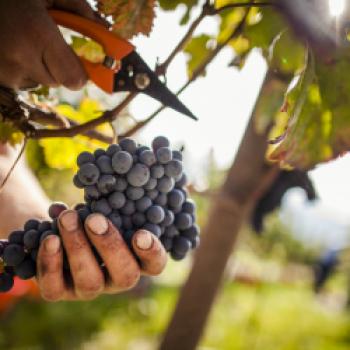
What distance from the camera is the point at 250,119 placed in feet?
6.48

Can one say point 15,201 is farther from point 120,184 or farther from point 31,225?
point 120,184

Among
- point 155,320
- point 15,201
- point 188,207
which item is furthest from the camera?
point 155,320

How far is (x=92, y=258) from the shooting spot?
848 mm

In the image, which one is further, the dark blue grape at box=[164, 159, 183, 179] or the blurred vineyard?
the blurred vineyard

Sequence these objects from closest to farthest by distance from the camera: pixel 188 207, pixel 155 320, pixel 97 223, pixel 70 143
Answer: pixel 97 223 → pixel 188 207 → pixel 70 143 → pixel 155 320

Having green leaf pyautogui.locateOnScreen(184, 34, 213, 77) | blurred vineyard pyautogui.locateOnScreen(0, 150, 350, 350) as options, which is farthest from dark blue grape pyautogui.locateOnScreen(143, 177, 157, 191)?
blurred vineyard pyautogui.locateOnScreen(0, 150, 350, 350)

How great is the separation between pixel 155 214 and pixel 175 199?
80mm

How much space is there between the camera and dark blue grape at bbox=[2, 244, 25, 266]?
84cm

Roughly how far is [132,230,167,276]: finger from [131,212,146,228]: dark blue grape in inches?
2.1

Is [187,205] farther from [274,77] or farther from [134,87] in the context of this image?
[274,77]

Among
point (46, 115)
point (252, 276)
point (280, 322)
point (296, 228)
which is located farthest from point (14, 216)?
point (296, 228)

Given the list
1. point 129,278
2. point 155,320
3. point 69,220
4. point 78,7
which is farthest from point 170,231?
point 155,320

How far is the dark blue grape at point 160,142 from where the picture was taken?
892 mm

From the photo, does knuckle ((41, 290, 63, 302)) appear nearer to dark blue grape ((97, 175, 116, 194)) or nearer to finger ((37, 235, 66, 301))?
finger ((37, 235, 66, 301))
